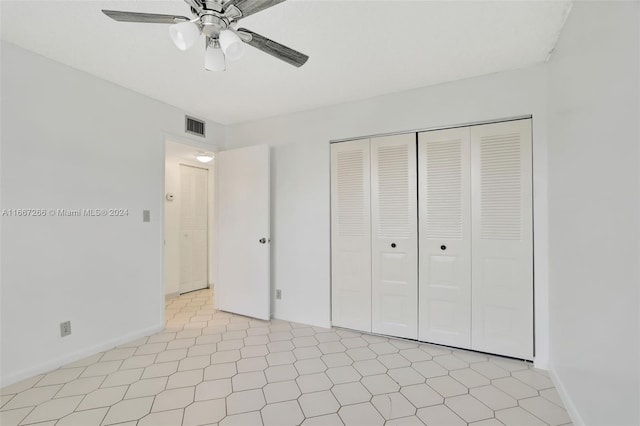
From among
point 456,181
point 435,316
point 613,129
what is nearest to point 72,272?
point 435,316

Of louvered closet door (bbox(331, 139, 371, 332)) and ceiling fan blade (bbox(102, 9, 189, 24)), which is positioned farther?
louvered closet door (bbox(331, 139, 371, 332))

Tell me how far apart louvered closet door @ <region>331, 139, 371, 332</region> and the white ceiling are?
2.15ft

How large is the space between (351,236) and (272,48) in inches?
77.6

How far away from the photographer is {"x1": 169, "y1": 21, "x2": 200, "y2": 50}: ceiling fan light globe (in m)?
1.26

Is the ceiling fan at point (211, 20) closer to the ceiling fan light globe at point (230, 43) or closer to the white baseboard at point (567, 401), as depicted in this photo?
the ceiling fan light globe at point (230, 43)

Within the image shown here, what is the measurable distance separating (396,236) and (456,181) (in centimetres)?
73

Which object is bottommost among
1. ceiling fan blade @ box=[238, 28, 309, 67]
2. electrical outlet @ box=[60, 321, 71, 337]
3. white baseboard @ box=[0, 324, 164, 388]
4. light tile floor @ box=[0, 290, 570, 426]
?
light tile floor @ box=[0, 290, 570, 426]

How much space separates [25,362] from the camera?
212cm

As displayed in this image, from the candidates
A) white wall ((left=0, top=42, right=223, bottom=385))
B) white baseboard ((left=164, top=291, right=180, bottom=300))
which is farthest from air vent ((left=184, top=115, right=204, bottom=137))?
white baseboard ((left=164, top=291, right=180, bottom=300))

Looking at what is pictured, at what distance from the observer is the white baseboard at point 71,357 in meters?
2.05

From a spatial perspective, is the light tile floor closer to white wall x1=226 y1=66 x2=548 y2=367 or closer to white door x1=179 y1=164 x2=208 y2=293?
white wall x1=226 y1=66 x2=548 y2=367

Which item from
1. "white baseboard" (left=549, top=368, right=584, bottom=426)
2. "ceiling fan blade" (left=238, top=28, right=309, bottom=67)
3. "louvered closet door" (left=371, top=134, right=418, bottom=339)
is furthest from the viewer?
"louvered closet door" (left=371, top=134, right=418, bottom=339)

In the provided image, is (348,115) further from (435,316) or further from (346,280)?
(435,316)

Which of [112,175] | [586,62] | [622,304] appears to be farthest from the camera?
[112,175]
